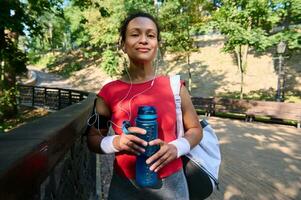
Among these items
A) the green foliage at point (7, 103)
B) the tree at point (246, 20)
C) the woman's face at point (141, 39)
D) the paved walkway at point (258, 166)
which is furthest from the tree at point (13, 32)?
the woman's face at point (141, 39)

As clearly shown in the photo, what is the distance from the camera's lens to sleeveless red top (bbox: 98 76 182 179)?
7.06ft

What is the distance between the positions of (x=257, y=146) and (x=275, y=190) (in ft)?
13.7

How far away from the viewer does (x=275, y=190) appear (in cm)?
653

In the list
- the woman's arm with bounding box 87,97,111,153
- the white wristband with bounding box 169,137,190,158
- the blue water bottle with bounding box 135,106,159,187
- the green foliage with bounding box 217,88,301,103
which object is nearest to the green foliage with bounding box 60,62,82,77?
the green foliage with bounding box 217,88,301,103

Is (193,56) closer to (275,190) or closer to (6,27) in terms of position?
(6,27)

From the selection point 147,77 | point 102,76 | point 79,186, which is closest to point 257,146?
point 79,186

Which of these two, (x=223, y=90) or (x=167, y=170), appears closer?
(x=167, y=170)

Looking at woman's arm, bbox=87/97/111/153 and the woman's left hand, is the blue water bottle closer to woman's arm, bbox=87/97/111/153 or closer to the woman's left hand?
the woman's left hand

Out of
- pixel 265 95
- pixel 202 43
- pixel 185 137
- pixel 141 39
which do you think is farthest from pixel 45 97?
pixel 202 43

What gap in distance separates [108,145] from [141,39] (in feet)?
2.20

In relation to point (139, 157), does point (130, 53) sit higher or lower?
higher

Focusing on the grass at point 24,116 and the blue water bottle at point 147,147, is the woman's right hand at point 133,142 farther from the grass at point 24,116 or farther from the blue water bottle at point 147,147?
the grass at point 24,116

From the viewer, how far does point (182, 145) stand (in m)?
2.10

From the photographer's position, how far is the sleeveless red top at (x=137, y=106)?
215 cm
